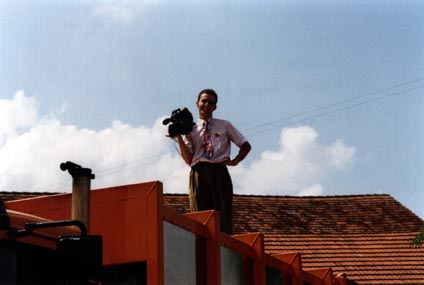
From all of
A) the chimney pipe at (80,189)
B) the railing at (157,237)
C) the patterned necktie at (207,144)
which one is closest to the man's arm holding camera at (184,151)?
the patterned necktie at (207,144)

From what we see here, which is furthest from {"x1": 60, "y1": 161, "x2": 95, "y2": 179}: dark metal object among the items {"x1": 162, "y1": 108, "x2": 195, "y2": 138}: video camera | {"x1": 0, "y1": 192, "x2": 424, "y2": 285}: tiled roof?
{"x1": 0, "y1": 192, "x2": 424, "y2": 285}: tiled roof

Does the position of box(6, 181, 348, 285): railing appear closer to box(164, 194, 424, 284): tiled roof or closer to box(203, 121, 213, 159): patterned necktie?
box(203, 121, 213, 159): patterned necktie

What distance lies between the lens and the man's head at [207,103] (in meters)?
7.05

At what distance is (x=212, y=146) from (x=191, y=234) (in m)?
1.73

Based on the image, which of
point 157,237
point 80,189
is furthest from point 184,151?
point 80,189

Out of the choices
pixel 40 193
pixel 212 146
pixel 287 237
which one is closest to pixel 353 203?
pixel 287 237

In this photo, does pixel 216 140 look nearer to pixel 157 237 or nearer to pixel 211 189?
pixel 211 189

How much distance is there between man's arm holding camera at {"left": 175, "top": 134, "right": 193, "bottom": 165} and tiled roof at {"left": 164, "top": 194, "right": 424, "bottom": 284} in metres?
10.8

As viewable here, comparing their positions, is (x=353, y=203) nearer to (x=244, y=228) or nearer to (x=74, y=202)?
(x=244, y=228)

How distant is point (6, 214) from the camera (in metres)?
3.77

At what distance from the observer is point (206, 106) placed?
7051 millimetres

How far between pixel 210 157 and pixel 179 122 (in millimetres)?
385

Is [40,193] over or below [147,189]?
over

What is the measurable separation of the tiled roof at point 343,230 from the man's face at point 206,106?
10808 millimetres
